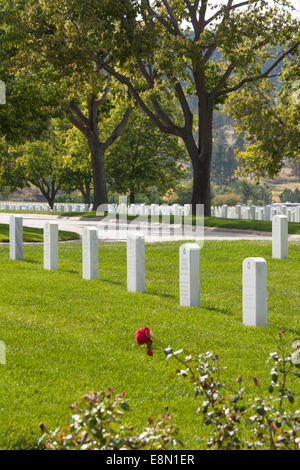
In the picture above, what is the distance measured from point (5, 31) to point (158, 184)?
37117mm

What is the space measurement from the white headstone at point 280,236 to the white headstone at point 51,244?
5.43m

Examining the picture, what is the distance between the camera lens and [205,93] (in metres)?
32.2

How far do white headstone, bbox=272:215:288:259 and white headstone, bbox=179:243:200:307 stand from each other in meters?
6.28

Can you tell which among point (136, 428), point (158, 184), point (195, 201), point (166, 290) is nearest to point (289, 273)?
point (166, 290)

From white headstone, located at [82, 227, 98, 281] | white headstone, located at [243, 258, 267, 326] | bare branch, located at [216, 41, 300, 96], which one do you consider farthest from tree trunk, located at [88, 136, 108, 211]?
white headstone, located at [243, 258, 267, 326]

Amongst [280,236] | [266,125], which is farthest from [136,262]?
[266,125]

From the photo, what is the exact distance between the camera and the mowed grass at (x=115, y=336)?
217 inches

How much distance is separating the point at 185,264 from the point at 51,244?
16.0ft

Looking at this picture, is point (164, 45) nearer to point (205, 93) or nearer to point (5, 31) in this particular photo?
point (205, 93)

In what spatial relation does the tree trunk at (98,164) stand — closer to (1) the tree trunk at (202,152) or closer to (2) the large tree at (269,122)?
(1) the tree trunk at (202,152)

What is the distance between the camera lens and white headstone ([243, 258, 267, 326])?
27.8ft

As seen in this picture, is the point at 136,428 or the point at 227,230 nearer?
the point at 136,428

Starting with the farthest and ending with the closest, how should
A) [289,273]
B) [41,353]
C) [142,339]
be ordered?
[289,273] < [41,353] < [142,339]

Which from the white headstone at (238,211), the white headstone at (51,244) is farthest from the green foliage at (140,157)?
the white headstone at (51,244)
